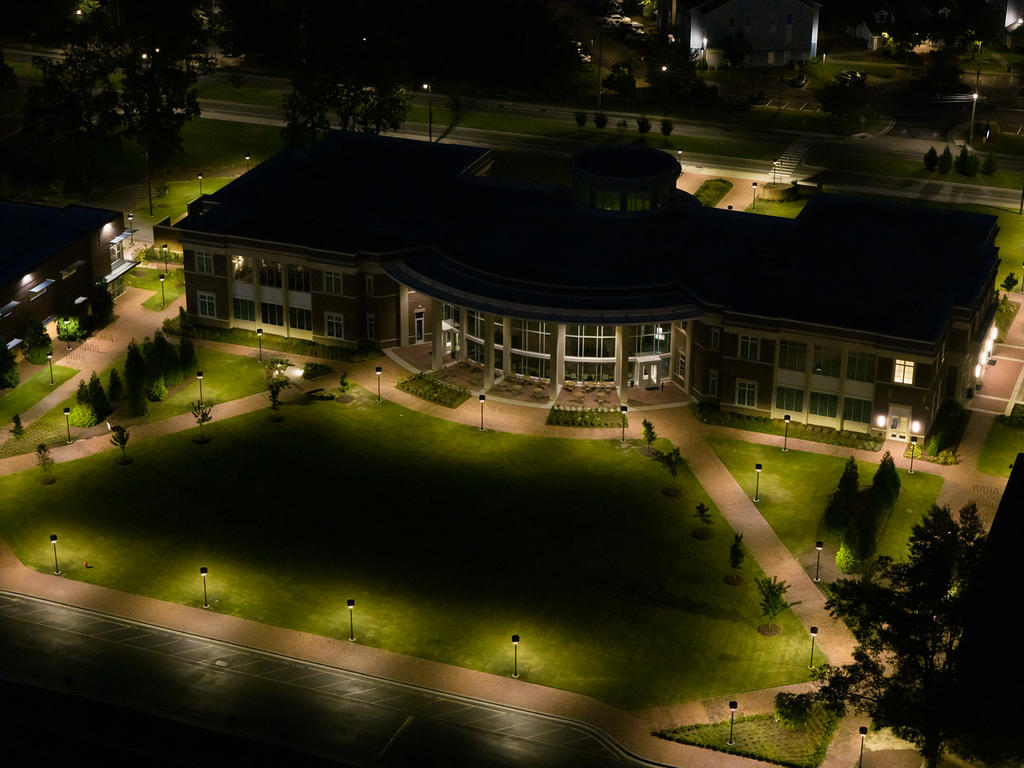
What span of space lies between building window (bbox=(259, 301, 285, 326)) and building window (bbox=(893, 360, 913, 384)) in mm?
58238

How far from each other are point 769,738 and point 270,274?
74994 millimetres

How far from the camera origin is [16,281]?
160 metres

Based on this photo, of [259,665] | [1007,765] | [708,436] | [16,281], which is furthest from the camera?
[16,281]

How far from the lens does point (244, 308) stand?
16638cm

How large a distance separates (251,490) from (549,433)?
86.5 ft

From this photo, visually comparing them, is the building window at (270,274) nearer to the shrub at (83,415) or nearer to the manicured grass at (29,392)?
the manicured grass at (29,392)

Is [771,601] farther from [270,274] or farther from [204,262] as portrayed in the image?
[204,262]

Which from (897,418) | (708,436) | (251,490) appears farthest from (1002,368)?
(251,490)

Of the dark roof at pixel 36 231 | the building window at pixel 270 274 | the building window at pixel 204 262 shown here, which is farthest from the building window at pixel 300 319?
the dark roof at pixel 36 231

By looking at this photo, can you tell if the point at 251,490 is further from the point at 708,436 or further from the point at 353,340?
the point at 708,436

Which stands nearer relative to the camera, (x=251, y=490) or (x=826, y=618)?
(x=826, y=618)

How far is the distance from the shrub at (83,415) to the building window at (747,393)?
184 ft

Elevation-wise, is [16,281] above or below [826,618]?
above

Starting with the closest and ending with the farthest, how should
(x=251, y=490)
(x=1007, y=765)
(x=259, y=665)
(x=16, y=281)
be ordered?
(x=1007, y=765) < (x=259, y=665) < (x=251, y=490) < (x=16, y=281)
